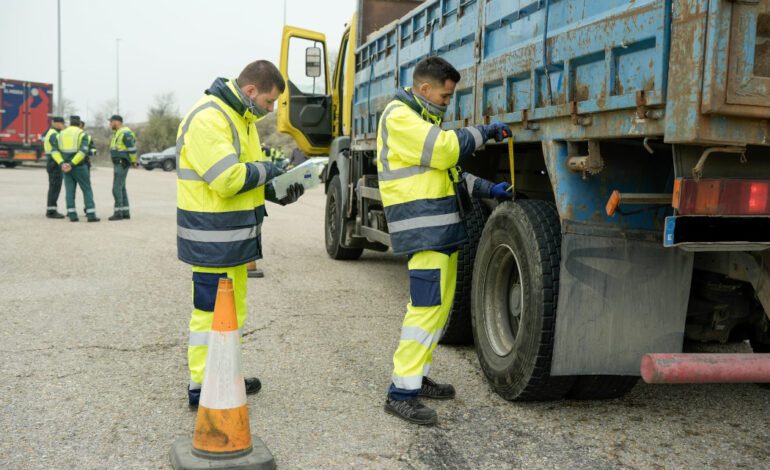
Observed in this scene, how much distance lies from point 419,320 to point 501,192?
0.91 m

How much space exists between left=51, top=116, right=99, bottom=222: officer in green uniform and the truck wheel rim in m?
9.77

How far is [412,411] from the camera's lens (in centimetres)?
396

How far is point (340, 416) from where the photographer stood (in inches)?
160

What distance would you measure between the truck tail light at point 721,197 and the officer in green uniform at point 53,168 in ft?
38.5

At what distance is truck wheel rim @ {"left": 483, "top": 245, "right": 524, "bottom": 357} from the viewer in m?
4.52

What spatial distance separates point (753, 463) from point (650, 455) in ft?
1.43

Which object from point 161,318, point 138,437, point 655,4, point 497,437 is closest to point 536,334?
point 497,437

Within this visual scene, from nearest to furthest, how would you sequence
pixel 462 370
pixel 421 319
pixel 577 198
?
pixel 577 198, pixel 421 319, pixel 462 370

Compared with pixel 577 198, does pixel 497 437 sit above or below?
below

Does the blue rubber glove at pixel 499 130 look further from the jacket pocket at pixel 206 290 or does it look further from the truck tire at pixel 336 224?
the truck tire at pixel 336 224

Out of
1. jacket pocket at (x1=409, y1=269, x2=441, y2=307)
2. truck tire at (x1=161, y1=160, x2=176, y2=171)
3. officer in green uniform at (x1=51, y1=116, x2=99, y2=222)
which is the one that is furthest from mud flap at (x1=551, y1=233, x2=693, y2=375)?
truck tire at (x1=161, y1=160, x2=176, y2=171)

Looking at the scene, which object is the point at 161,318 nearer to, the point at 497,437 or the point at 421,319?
the point at 421,319

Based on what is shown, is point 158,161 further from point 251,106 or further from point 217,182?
point 217,182

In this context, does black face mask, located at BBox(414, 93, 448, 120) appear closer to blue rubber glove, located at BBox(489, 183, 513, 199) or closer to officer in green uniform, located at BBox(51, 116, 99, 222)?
blue rubber glove, located at BBox(489, 183, 513, 199)
